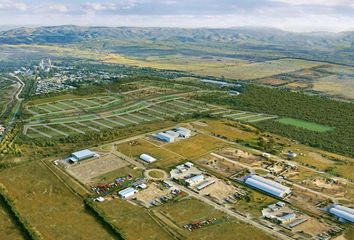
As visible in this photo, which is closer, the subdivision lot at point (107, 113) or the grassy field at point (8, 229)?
the grassy field at point (8, 229)

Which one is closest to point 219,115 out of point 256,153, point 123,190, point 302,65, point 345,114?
point 256,153

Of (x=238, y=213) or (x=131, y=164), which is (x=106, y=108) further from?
(x=238, y=213)

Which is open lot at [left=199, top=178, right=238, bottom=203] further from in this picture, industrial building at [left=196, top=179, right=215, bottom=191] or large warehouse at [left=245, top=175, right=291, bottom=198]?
large warehouse at [left=245, top=175, right=291, bottom=198]

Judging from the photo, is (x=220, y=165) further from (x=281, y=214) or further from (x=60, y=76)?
(x=60, y=76)

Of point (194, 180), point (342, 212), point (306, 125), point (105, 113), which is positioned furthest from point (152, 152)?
point (306, 125)

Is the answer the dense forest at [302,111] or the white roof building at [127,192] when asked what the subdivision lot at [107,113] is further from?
the white roof building at [127,192]

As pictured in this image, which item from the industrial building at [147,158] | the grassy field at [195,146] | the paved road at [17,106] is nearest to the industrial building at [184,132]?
the grassy field at [195,146]
